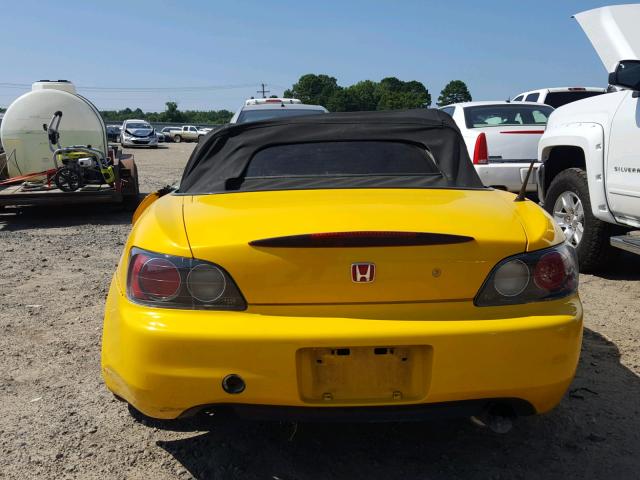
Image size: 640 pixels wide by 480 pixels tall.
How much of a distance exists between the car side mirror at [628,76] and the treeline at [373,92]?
6326 cm

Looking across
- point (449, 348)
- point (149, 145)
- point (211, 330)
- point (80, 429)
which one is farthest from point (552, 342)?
point (149, 145)

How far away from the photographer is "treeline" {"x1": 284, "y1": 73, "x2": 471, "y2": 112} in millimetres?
71562

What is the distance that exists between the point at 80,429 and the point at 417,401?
5.52 feet

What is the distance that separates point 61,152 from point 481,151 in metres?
6.68

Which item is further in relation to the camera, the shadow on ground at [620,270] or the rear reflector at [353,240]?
the shadow on ground at [620,270]

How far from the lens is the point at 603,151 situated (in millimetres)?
5082

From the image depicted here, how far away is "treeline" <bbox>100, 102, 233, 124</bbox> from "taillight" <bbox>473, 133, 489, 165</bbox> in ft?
335

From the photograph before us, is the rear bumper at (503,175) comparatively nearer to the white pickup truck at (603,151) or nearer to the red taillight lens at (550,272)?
the white pickup truck at (603,151)

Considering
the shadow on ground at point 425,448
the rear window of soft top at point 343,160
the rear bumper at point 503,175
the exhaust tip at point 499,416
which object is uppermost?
the rear window of soft top at point 343,160

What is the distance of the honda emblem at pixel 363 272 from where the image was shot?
7.30ft

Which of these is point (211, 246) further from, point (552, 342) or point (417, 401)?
point (552, 342)

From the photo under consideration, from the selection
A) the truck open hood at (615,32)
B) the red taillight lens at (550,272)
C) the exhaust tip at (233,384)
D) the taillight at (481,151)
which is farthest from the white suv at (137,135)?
the red taillight lens at (550,272)

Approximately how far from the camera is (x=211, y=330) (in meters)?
2.17

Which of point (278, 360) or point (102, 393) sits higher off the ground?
point (278, 360)
